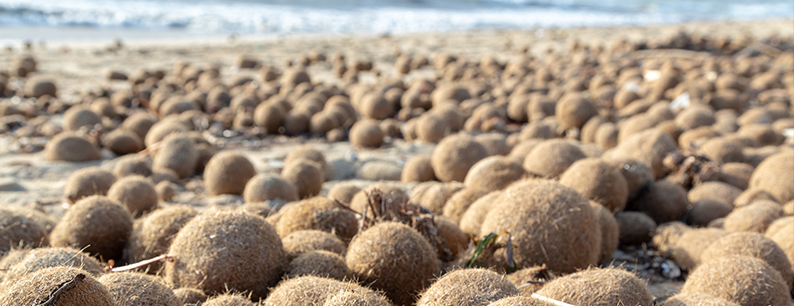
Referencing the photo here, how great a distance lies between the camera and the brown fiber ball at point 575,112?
7.04 metres

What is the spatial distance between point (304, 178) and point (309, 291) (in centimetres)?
275

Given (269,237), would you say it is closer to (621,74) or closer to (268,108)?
(268,108)

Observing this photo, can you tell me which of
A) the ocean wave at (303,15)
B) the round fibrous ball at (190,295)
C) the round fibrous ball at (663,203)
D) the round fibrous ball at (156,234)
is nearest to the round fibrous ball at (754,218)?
the round fibrous ball at (663,203)

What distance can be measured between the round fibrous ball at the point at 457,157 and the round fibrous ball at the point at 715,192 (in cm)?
173

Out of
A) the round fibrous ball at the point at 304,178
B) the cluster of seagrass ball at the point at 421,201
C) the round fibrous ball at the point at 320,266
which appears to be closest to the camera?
the cluster of seagrass ball at the point at 421,201

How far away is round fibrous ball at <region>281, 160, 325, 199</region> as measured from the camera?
193 inches

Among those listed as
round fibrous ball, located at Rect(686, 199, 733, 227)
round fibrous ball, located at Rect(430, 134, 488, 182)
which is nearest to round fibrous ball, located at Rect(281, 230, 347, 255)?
round fibrous ball, located at Rect(430, 134, 488, 182)

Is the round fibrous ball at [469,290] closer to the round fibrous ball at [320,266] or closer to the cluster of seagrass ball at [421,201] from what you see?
the cluster of seagrass ball at [421,201]

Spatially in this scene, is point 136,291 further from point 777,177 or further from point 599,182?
point 777,177

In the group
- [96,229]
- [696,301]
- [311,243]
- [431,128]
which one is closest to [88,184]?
[96,229]

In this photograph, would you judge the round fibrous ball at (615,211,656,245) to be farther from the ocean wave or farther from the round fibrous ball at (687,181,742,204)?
the ocean wave

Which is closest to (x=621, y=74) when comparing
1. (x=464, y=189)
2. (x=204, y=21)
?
(x=464, y=189)

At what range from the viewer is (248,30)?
2153 cm

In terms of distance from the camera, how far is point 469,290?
2184mm
